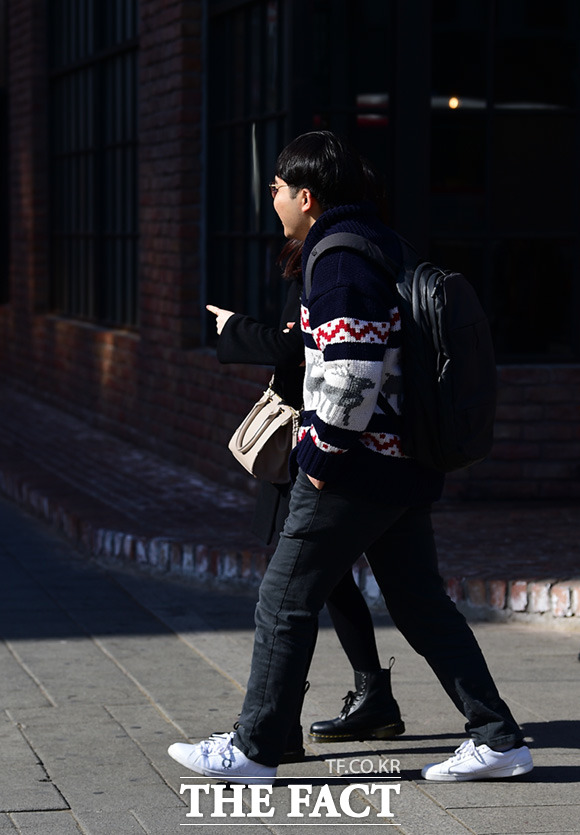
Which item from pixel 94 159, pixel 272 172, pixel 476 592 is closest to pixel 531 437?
pixel 476 592

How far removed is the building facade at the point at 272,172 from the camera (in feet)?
26.6

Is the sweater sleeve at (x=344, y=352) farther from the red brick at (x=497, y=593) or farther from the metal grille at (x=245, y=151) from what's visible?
the metal grille at (x=245, y=151)

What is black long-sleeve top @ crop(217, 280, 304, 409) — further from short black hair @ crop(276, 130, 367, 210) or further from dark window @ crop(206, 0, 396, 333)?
dark window @ crop(206, 0, 396, 333)

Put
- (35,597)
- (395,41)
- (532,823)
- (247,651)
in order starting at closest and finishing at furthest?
(532,823) → (247,651) → (35,597) → (395,41)

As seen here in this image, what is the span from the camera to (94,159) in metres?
12.7

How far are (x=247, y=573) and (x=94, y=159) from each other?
651 centimetres

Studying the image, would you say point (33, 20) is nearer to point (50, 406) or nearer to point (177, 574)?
point (50, 406)

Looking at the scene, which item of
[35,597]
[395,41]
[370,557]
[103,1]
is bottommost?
[35,597]

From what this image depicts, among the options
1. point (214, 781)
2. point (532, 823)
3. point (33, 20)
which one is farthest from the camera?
point (33, 20)

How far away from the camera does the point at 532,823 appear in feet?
13.3

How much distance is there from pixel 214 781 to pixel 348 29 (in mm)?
4852

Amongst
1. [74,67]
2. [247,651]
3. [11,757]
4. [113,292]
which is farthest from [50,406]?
[11,757]

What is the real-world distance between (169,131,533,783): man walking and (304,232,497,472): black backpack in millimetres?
35

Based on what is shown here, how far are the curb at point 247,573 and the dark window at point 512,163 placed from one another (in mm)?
2106
